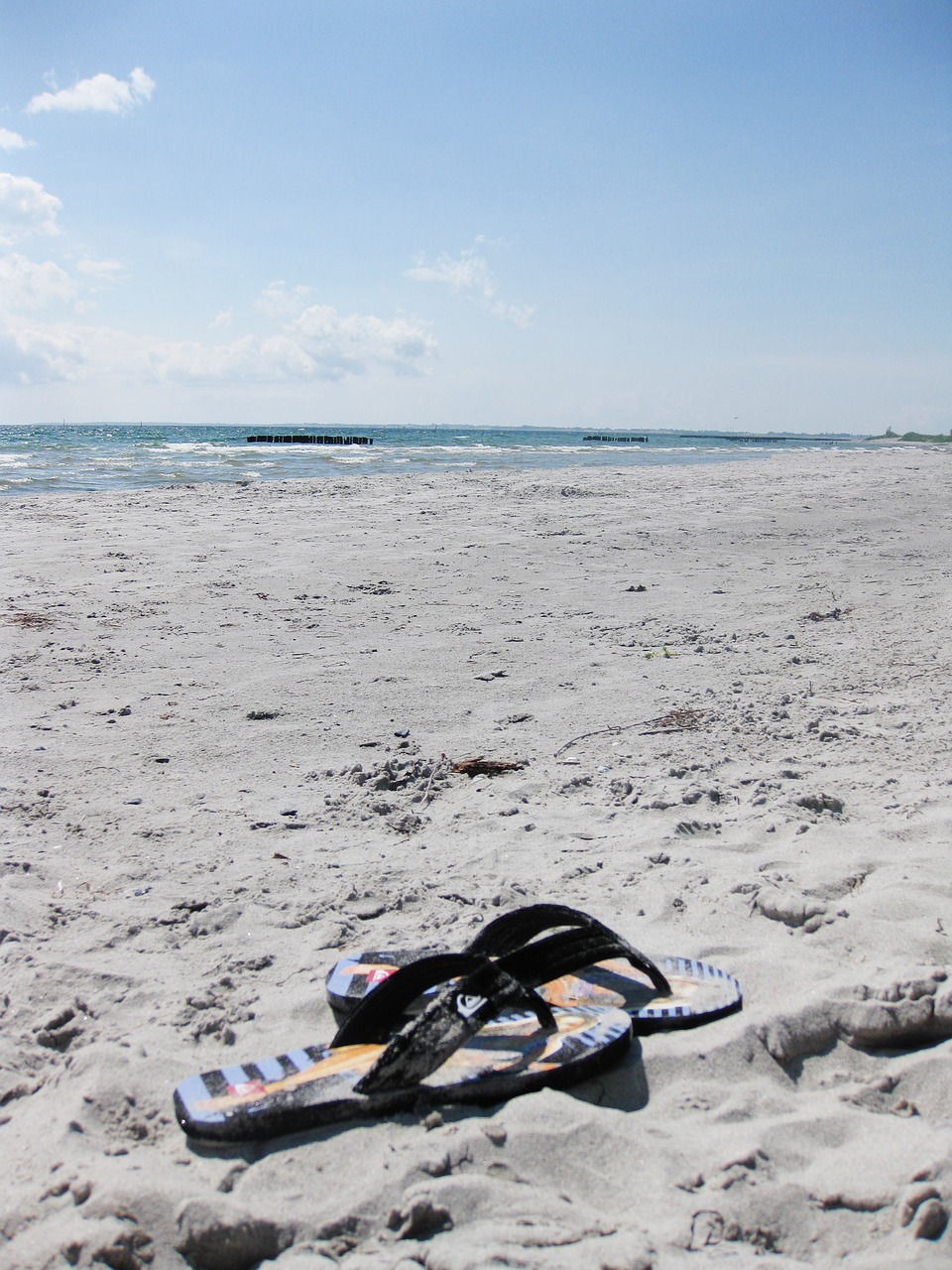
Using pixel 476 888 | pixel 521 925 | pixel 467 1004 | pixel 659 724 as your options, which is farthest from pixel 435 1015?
pixel 659 724

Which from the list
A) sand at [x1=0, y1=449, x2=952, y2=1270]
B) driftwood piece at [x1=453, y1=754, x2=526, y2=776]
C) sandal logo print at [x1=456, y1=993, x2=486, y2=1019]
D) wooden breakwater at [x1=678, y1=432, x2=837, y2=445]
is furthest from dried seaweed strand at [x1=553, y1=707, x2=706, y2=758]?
wooden breakwater at [x1=678, y1=432, x2=837, y2=445]

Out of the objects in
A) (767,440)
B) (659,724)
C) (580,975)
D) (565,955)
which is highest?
(767,440)

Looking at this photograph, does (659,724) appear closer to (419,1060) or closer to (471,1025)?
(471,1025)

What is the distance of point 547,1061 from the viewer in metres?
1.80

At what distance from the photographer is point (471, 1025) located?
181 centimetres

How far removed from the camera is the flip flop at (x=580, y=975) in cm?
200

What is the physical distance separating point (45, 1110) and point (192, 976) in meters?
0.48

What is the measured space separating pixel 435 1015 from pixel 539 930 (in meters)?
0.42

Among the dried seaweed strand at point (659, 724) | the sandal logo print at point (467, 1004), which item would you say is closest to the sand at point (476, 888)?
the dried seaweed strand at point (659, 724)

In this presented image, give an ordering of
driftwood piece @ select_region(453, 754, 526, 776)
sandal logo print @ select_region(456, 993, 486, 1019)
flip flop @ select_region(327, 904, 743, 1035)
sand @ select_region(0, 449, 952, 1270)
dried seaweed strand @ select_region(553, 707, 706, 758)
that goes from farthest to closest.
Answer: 1. dried seaweed strand @ select_region(553, 707, 706, 758)
2. driftwood piece @ select_region(453, 754, 526, 776)
3. flip flop @ select_region(327, 904, 743, 1035)
4. sandal logo print @ select_region(456, 993, 486, 1019)
5. sand @ select_region(0, 449, 952, 1270)

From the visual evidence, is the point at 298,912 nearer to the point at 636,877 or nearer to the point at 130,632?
the point at 636,877

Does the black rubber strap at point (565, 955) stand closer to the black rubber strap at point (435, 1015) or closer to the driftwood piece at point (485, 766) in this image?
the black rubber strap at point (435, 1015)

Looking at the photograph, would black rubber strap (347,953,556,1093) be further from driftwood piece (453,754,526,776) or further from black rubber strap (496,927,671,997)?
driftwood piece (453,754,526,776)

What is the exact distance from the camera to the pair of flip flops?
1.67 metres
